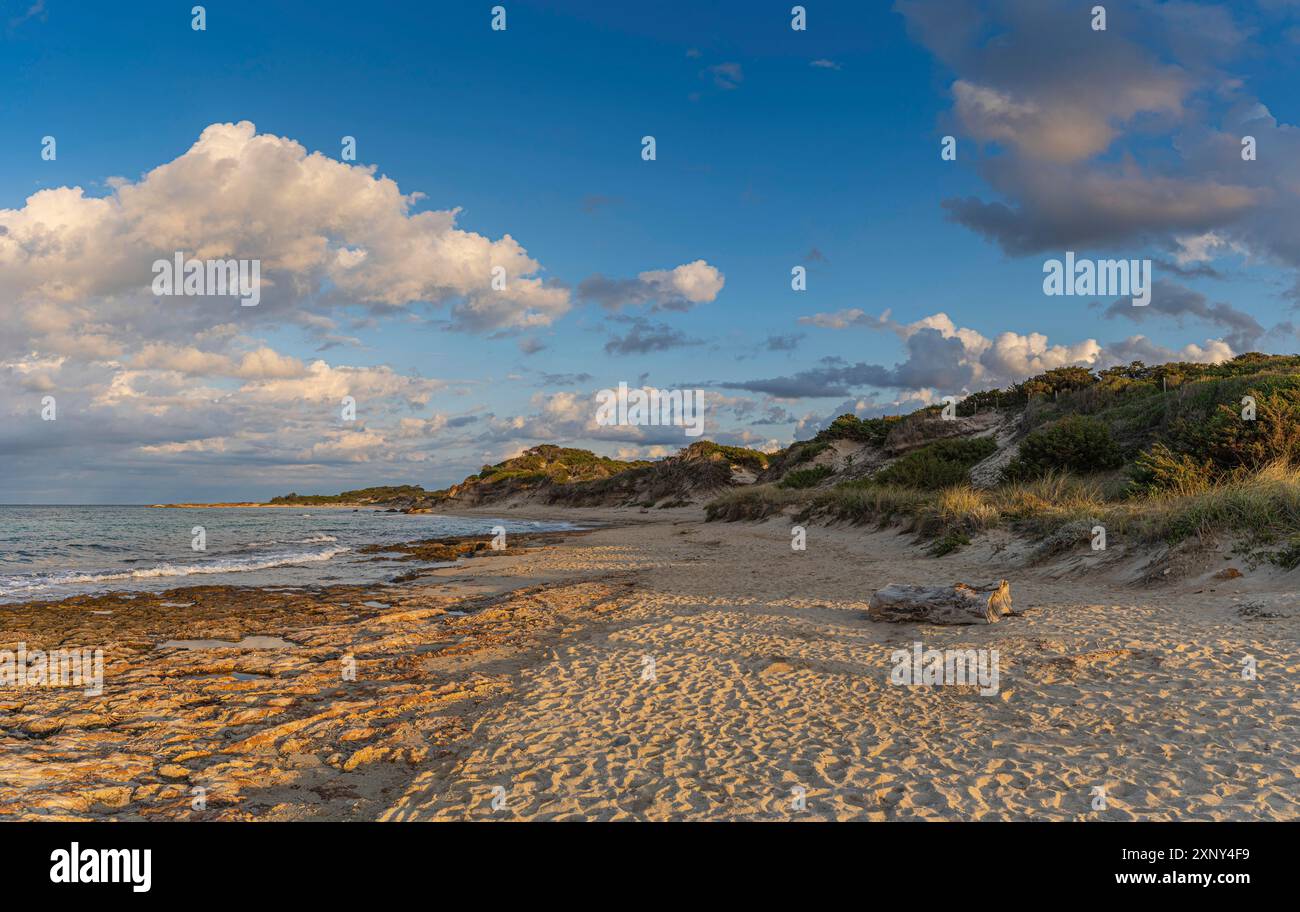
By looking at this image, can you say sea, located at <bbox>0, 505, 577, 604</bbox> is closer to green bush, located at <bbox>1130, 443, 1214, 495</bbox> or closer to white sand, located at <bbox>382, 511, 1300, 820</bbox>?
white sand, located at <bbox>382, 511, 1300, 820</bbox>

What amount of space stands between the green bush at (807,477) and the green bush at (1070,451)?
20892 mm

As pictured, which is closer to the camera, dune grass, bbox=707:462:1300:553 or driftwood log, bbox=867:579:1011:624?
driftwood log, bbox=867:579:1011:624

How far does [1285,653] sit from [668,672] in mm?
7195

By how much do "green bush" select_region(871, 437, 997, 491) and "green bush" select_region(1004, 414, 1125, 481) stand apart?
4053 millimetres

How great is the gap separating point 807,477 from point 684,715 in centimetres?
4210

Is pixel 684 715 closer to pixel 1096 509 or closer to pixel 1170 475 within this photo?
pixel 1096 509

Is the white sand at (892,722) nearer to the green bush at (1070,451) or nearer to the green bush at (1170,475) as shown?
the green bush at (1170,475)

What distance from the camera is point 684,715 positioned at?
268 inches

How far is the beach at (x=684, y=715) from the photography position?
4910 mm

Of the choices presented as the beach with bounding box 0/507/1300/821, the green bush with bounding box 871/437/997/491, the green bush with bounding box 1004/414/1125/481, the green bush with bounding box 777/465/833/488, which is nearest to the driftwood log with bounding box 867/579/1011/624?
the beach with bounding box 0/507/1300/821

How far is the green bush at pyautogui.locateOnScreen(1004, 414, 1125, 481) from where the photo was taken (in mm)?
24359

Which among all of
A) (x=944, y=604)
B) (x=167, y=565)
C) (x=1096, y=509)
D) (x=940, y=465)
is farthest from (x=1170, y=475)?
(x=167, y=565)
